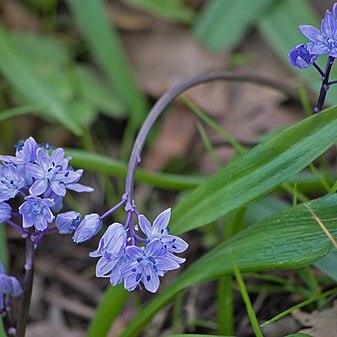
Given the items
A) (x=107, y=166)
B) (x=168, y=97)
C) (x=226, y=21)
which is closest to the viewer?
(x=168, y=97)

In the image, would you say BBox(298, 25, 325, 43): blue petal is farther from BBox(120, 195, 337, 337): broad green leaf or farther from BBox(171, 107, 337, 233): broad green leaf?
BBox(120, 195, 337, 337): broad green leaf

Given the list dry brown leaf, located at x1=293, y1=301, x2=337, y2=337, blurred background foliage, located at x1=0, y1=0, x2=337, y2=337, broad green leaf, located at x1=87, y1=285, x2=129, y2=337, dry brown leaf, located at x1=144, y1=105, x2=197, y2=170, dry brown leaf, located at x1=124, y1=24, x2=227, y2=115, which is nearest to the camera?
dry brown leaf, located at x1=293, y1=301, x2=337, y2=337

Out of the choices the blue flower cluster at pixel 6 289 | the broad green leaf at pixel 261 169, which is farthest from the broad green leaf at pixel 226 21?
the blue flower cluster at pixel 6 289

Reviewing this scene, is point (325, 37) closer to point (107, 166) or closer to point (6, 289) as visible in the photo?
point (107, 166)

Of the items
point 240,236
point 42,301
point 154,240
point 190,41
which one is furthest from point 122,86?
point 154,240

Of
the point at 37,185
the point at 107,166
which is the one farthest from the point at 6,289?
the point at 107,166

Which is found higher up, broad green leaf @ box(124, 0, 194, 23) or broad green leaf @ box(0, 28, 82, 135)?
broad green leaf @ box(124, 0, 194, 23)

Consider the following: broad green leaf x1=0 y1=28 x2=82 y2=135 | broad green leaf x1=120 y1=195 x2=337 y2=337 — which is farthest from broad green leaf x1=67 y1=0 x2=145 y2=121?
broad green leaf x1=120 y1=195 x2=337 y2=337

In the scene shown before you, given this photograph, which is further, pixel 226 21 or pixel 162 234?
pixel 226 21
